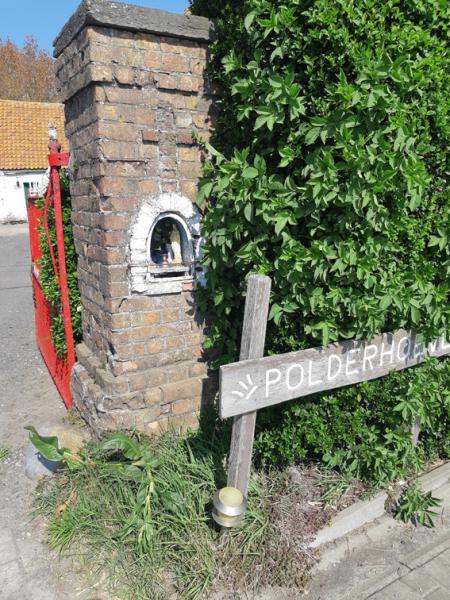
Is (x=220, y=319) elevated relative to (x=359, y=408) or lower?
elevated

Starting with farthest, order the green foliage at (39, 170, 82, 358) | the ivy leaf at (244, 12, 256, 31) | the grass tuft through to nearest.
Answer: the green foliage at (39, 170, 82, 358), the grass tuft, the ivy leaf at (244, 12, 256, 31)

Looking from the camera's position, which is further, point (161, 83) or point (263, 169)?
point (161, 83)

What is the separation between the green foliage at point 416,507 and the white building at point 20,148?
22.1m

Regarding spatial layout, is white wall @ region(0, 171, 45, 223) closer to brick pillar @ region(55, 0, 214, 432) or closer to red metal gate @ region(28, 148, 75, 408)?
red metal gate @ region(28, 148, 75, 408)

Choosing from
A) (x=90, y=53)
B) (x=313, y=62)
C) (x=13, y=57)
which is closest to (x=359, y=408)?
→ (x=313, y=62)

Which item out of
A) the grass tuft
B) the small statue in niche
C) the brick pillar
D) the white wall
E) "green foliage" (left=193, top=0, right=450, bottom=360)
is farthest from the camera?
the white wall

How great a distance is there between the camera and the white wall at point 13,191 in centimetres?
2191

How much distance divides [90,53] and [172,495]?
8.07 ft

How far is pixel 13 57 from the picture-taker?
1549 inches

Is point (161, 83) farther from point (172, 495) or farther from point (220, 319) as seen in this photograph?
point (172, 495)

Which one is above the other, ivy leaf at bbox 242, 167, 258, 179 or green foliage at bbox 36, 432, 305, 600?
ivy leaf at bbox 242, 167, 258, 179

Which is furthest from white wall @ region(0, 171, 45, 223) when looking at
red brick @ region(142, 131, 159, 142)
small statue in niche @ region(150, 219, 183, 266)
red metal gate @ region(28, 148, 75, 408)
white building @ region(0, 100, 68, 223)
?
red brick @ region(142, 131, 159, 142)

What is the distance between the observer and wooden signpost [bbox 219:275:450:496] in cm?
221

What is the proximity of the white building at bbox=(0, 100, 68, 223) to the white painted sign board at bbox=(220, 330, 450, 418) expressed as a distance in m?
21.9
